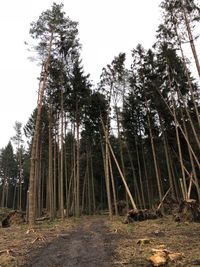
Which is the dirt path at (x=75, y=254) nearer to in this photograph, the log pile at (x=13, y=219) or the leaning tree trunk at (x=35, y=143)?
the leaning tree trunk at (x=35, y=143)

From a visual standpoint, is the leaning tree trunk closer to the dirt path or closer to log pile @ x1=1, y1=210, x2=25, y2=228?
the dirt path

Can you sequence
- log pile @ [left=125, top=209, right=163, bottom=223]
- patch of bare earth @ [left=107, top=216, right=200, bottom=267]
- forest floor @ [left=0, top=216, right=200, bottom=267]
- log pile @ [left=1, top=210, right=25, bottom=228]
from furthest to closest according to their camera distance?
log pile @ [left=1, top=210, right=25, bottom=228]
log pile @ [left=125, top=209, right=163, bottom=223]
forest floor @ [left=0, top=216, right=200, bottom=267]
patch of bare earth @ [left=107, top=216, right=200, bottom=267]

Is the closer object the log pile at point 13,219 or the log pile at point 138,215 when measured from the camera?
the log pile at point 138,215

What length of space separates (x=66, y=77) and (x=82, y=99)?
91.4 inches

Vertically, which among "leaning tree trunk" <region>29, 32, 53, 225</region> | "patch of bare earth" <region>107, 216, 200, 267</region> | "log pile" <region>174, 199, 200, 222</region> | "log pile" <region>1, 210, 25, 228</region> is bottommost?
"patch of bare earth" <region>107, 216, 200, 267</region>

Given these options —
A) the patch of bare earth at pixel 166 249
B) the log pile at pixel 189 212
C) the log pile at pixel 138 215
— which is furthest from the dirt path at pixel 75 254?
the log pile at pixel 138 215

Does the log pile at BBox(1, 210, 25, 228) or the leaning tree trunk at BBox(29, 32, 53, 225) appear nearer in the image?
the leaning tree trunk at BBox(29, 32, 53, 225)

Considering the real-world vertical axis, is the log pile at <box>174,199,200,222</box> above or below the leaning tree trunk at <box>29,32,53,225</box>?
below

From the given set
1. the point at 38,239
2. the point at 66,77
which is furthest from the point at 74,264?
the point at 66,77

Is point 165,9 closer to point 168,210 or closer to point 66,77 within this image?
point 66,77

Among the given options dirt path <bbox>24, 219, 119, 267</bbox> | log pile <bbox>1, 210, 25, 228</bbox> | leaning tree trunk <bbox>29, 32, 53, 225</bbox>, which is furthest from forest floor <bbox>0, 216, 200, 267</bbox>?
log pile <bbox>1, 210, 25, 228</bbox>

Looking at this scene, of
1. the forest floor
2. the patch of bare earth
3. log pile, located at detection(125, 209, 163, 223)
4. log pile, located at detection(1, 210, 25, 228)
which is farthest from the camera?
log pile, located at detection(1, 210, 25, 228)

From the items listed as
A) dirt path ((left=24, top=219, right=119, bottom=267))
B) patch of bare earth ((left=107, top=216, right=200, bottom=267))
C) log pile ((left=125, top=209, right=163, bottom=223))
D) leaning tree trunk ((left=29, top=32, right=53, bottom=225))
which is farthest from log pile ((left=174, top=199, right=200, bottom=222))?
leaning tree trunk ((left=29, top=32, right=53, bottom=225))

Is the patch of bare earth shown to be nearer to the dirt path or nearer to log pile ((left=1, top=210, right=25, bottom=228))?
the dirt path
